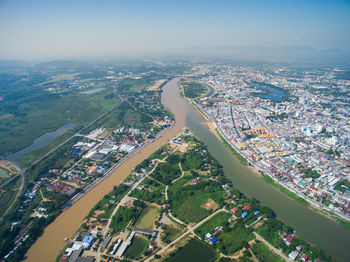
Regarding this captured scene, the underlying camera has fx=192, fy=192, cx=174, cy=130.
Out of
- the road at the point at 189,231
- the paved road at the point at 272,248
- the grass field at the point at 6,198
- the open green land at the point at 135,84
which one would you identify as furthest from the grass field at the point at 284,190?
the open green land at the point at 135,84

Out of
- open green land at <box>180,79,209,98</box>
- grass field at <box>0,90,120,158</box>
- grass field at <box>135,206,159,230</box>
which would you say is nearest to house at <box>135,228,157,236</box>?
grass field at <box>135,206,159,230</box>

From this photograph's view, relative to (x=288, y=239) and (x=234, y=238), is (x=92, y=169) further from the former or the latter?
(x=288, y=239)

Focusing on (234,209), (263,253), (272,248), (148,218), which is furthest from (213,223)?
(148,218)

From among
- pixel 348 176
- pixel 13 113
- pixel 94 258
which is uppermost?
pixel 13 113

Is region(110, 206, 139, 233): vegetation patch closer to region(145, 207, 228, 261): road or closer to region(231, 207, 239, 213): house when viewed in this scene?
region(145, 207, 228, 261): road

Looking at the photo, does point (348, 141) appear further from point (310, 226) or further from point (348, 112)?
point (310, 226)

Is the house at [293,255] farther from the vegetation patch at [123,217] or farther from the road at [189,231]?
the vegetation patch at [123,217]

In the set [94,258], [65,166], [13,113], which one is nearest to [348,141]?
[94,258]
